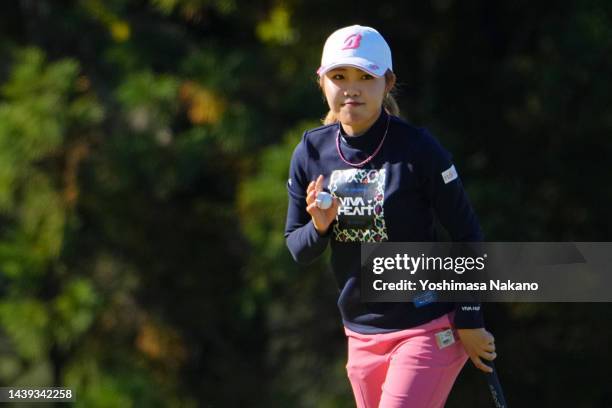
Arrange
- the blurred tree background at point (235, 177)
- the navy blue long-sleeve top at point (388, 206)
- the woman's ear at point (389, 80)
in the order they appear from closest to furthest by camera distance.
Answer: the navy blue long-sleeve top at point (388, 206) → the woman's ear at point (389, 80) → the blurred tree background at point (235, 177)

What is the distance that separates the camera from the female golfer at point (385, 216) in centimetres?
330

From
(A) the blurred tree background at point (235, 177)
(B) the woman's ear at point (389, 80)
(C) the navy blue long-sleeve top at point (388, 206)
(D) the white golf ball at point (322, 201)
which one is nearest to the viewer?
(D) the white golf ball at point (322, 201)

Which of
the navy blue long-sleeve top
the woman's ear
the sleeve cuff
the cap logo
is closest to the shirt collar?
the navy blue long-sleeve top

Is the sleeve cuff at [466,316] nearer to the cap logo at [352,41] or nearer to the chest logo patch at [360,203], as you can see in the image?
the chest logo patch at [360,203]

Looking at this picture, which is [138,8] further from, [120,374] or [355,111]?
[355,111]

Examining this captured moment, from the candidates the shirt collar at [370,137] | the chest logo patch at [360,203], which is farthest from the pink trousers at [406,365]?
the shirt collar at [370,137]

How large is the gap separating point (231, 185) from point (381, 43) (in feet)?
14.1

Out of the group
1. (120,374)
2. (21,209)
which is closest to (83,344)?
(120,374)

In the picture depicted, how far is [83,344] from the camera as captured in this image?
7.59 m

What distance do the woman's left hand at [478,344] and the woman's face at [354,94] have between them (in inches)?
25.6

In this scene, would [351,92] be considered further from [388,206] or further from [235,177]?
[235,177]

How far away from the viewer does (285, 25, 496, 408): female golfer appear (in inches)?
130

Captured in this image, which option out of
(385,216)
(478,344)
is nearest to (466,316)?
(478,344)

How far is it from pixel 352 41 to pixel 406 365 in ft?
2.93
